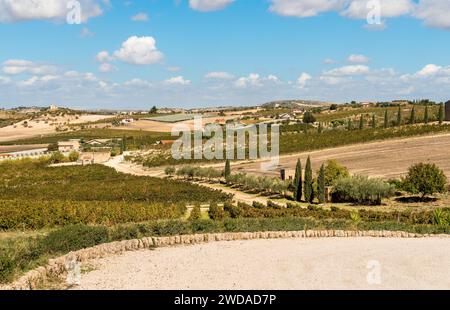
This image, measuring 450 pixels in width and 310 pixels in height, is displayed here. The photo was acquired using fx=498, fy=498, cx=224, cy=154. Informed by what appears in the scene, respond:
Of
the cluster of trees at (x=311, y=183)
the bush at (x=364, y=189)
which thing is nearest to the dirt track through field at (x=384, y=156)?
the cluster of trees at (x=311, y=183)

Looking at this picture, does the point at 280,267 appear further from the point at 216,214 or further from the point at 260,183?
the point at 260,183

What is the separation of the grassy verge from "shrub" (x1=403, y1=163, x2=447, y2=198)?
63.4 feet

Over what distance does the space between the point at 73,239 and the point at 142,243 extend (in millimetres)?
3163

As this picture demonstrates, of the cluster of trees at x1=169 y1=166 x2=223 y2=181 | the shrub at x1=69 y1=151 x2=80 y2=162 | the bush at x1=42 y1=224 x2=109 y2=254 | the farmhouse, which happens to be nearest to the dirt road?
the bush at x1=42 y1=224 x2=109 y2=254

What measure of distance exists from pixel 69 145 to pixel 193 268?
106375mm

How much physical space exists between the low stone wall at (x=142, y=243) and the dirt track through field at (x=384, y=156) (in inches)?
1385

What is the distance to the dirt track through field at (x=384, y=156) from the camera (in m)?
63.7

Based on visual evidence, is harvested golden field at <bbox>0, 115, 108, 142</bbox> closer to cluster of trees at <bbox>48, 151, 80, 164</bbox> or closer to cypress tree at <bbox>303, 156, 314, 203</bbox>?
cluster of trees at <bbox>48, 151, 80, 164</bbox>

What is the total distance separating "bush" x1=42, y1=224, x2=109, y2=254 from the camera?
2002 centimetres

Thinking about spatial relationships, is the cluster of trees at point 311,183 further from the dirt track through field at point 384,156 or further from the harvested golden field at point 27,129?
the harvested golden field at point 27,129

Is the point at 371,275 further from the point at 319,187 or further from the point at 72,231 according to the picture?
the point at 319,187

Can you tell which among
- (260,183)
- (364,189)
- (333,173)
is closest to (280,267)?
(364,189)
